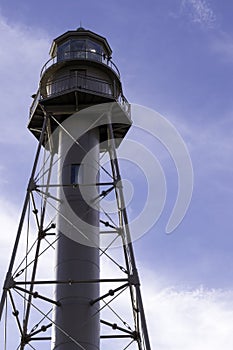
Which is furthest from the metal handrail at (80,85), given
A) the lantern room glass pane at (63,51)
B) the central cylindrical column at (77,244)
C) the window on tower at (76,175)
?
the window on tower at (76,175)

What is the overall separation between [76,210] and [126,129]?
502 centimetres

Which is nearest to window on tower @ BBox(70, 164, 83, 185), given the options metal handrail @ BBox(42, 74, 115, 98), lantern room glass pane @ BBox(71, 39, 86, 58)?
metal handrail @ BBox(42, 74, 115, 98)

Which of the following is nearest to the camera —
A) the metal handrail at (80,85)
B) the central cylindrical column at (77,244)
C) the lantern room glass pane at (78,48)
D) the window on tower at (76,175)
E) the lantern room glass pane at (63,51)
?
the central cylindrical column at (77,244)

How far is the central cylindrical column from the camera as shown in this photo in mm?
19859

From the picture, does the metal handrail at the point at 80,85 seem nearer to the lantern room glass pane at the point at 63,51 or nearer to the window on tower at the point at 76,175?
the lantern room glass pane at the point at 63,51

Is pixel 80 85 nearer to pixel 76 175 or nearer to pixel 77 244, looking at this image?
pixel 76 175

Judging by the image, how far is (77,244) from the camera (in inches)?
835

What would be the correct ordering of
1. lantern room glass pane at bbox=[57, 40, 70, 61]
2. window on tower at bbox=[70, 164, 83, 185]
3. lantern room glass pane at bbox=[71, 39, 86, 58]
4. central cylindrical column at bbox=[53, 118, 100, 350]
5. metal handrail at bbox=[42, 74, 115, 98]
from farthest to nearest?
lantern room glass pane at bbox=[57, 40, 70, 61] < lantern room glass pane at bbox=[71, 39, 86, 58] < metal handrail at bbox=[42, 74, 115, 98] < window on tower at bbox=[70, 164, 83, 185] < central cylindrical column at bbox=[53, 118, 100, 350]

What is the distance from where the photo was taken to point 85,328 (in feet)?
65.1

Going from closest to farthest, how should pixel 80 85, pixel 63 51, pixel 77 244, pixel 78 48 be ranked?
pixel 77 244 < pixel 80 85 < pixel 78 48 < pixel 63 51

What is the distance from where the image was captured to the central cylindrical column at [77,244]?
1986 centimetres

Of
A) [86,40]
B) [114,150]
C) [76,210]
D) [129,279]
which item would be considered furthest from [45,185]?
[86,40]

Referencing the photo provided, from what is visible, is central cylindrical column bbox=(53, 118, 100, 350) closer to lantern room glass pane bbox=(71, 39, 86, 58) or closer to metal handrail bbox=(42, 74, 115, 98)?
metal handrail bbox=(42, 74, 115, 98)

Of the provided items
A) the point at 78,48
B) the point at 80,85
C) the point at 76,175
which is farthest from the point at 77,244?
the point at 78,48
